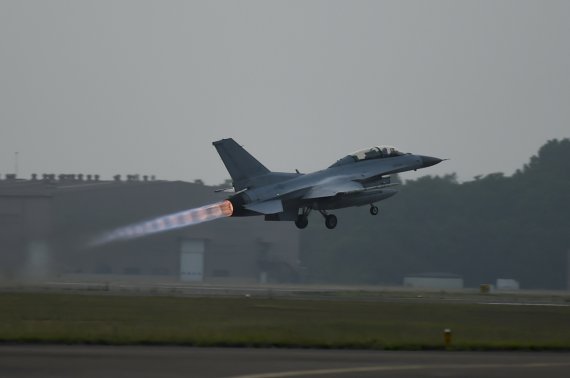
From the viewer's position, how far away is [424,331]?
33469mm

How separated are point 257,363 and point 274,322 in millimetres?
10902

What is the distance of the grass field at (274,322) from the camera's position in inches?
1158

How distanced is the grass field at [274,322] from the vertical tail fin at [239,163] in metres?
6.90

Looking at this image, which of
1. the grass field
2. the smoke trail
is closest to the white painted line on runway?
the grass field

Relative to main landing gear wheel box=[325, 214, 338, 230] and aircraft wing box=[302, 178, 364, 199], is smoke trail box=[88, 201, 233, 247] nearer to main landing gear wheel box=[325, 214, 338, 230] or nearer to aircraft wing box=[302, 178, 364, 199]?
aircraft wing box=[302, 178, 364, 199]

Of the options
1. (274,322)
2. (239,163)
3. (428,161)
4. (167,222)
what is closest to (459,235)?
(167,222)

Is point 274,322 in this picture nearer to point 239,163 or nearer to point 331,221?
point 239,163

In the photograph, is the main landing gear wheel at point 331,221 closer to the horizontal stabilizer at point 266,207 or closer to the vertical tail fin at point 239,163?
the horizontal stabilizer at point 266,207

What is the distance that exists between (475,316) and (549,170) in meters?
96.2

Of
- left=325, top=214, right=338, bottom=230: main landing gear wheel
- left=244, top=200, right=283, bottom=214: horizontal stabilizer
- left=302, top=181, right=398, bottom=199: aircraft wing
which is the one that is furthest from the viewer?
left=325, top=214, right=338, bottom=230: main landing gear wheel

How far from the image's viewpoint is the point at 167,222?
66.7 metres

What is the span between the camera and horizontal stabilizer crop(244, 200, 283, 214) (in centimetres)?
5034

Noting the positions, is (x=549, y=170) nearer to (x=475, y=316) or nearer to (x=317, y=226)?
(x=317, y=226)

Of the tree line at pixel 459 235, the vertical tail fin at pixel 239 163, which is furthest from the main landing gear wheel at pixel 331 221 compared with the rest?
the tree line at pixel 459 235
